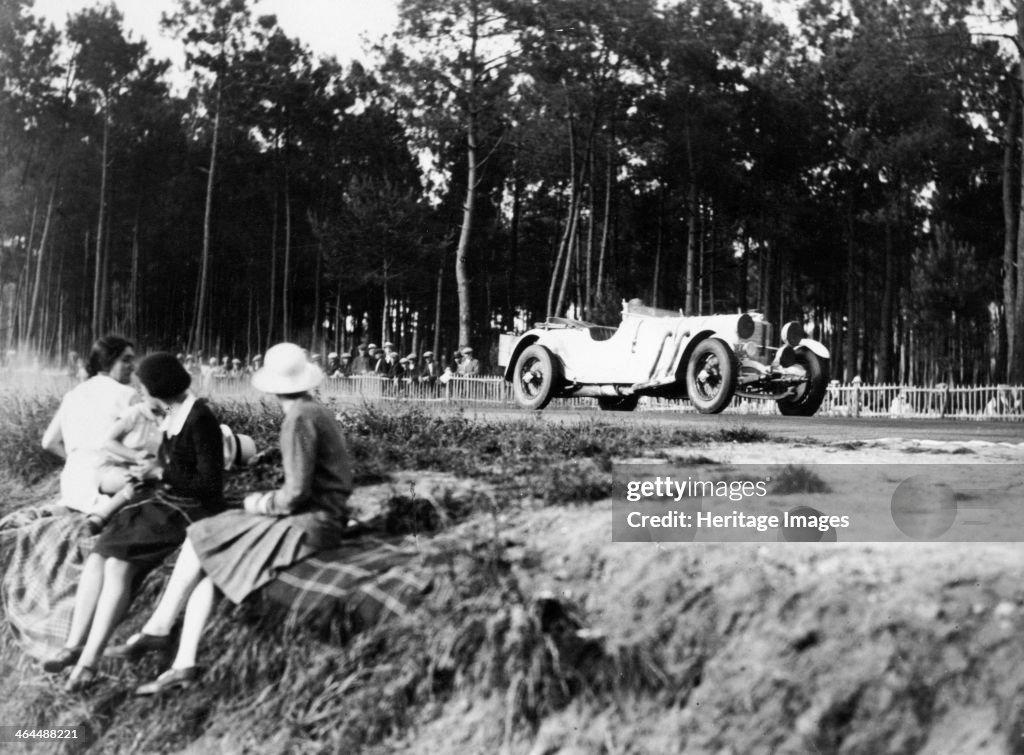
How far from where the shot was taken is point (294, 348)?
3102 mm

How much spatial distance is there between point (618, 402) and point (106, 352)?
3407mm

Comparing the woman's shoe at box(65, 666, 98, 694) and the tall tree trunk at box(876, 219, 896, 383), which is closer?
the woman's shoe at box(65, 666, 98, 694)

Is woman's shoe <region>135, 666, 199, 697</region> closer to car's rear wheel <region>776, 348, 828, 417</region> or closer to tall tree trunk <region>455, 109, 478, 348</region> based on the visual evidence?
tall tree trunk <region>455, 109, 478, 348</region>

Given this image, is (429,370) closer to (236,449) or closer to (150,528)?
(236,449)

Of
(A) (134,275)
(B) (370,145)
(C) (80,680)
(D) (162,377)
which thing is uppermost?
(B) (370,145)

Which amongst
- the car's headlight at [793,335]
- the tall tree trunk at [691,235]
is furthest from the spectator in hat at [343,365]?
the tall tree trunk at [691,235]

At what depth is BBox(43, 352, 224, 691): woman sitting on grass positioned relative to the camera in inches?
127

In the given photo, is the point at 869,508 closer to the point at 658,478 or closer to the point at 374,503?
the point at 658,478

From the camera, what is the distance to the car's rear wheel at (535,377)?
6.14 m

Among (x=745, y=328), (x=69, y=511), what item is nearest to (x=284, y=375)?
(x=69, y=511)

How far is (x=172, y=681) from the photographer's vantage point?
300 cm

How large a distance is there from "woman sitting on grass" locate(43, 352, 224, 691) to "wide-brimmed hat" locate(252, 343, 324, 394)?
373 mm

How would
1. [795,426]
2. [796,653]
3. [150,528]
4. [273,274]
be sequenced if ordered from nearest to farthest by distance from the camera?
[796,653] → [150,528] → [273,274] → [795,426]

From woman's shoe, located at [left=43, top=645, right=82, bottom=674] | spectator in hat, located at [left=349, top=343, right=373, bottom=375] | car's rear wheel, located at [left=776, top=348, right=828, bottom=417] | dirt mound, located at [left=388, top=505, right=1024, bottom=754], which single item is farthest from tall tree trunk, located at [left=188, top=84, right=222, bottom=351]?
car's rear wheel, located at [left=776, top=348, right=828, bottom=417]
